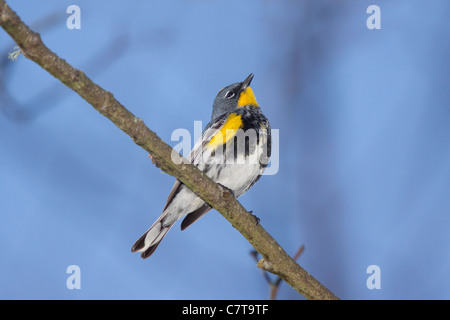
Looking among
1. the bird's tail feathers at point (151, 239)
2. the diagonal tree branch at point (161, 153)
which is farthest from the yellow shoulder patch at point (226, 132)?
the diagonal tree branch at point (161, 153)

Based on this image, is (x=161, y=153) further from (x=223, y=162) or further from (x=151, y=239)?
(x=151, y=239)

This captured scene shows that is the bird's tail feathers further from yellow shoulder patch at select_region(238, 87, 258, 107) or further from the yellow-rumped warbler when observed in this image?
→ yellow shoulder patch at select_region(238, 87, 258, 107)

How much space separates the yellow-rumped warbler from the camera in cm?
513

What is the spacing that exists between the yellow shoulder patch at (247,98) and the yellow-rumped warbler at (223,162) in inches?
24.4

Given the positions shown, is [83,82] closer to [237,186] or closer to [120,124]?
[120,124]

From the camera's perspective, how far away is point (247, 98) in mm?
6449

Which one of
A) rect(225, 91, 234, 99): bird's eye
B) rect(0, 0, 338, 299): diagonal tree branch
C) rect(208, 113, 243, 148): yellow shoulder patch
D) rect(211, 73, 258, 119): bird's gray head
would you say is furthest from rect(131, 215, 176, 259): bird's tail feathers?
rect(225, 91, 234, 99): bird's eye

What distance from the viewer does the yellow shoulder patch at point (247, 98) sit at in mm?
6359

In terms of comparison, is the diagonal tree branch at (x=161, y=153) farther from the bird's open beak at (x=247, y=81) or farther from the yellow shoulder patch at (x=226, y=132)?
the bird's open beak at (x=247, y=81)

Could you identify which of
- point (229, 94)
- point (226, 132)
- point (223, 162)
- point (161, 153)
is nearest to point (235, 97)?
point (229, 94)

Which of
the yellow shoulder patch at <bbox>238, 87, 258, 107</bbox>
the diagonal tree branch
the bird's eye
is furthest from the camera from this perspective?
the bird's eye

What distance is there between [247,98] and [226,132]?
1350mm

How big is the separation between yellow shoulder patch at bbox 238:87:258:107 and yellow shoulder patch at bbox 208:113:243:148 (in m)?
0.87

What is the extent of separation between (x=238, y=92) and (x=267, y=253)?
3086 millimetres
